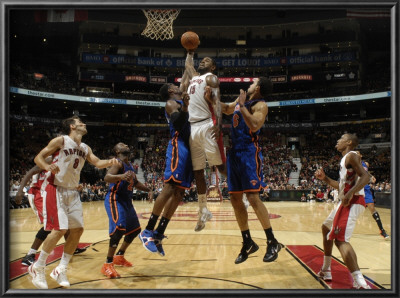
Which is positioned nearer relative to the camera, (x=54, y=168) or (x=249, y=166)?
(x=54, y=168)

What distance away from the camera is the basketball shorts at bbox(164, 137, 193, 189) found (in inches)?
189

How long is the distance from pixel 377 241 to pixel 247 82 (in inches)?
981

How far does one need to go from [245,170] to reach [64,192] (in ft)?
7.69

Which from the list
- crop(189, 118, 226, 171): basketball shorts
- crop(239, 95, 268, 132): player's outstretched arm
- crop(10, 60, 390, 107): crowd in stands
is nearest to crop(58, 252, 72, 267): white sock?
crop(189, 118, 226, 171): basketball shorts

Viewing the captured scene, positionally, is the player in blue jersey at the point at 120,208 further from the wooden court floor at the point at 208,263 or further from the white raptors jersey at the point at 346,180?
the white raptors jersey at the point at 346,180

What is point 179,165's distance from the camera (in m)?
4.84

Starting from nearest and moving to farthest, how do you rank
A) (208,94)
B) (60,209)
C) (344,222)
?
(344,222)
(60,209)
(208,94)

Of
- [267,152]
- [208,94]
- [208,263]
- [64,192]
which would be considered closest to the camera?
[64,192]

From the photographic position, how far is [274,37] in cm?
3516

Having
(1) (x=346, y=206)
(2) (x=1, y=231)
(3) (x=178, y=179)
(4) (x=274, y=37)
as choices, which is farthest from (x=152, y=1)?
(4) (x=274, y=37)

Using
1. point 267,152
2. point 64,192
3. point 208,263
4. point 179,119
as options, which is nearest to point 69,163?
point 64,192

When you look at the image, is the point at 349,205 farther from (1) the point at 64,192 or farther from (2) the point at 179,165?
(1) the point at 64,192

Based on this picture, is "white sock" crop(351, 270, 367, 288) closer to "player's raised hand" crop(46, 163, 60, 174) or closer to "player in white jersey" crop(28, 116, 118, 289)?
"player in white jersey" crop(28, 116, 118, 289)

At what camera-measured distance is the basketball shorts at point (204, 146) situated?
15.7 feet
